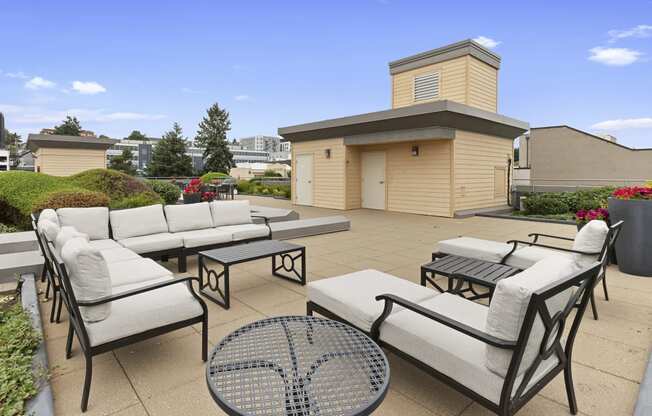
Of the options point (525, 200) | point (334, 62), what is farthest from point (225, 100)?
point (525, 200)

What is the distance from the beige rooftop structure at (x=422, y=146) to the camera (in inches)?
400

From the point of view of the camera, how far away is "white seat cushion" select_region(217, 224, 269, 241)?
5.16 meters

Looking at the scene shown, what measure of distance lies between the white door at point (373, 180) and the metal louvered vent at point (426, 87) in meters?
2.71

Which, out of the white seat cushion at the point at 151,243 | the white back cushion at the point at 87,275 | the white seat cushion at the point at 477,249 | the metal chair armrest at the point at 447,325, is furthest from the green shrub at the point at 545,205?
the white back cushion at the point at 87,275

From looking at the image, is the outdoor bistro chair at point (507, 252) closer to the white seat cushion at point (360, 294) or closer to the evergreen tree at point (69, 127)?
the white seat cushion at point (360, 294)

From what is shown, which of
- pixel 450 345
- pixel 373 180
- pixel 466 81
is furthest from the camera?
pixel 373 180

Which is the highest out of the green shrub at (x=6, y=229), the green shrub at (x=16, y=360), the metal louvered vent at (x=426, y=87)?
the metal louvered vent at (x=426, y=87)

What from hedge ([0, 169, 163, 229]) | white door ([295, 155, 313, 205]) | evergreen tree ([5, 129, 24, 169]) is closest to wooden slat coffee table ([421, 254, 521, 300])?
hedge ([0, 169, 163, 229])

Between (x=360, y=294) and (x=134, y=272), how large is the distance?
77.2 inches

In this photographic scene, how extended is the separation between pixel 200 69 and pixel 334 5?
15.1 metres

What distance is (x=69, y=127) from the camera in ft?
157

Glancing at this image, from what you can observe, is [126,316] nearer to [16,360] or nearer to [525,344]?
[16,360]

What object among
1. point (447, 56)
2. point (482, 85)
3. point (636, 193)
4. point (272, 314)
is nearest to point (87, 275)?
point (272, 314)

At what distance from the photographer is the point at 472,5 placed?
1170 centimetres
